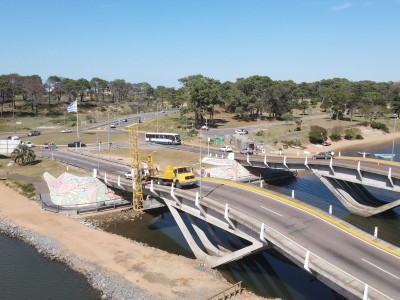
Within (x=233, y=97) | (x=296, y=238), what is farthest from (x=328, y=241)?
(x=233, y=97)

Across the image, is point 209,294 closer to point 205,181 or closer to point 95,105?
point 205,181

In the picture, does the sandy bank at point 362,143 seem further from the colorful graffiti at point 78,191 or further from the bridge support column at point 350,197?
the colorful graffiti at point 78,191

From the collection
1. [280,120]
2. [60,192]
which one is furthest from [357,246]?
[280,120]

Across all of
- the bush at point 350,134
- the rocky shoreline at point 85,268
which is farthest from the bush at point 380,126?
the rocky shoreline at point 85,268

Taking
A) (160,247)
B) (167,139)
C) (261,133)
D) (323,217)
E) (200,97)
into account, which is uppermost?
(200,97)

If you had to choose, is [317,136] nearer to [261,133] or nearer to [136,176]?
[261,133]

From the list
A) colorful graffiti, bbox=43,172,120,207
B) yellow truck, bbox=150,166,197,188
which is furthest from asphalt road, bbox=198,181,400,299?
colorful graffiti, bbox=43,172,120,207

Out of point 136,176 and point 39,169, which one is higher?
point 136,176
